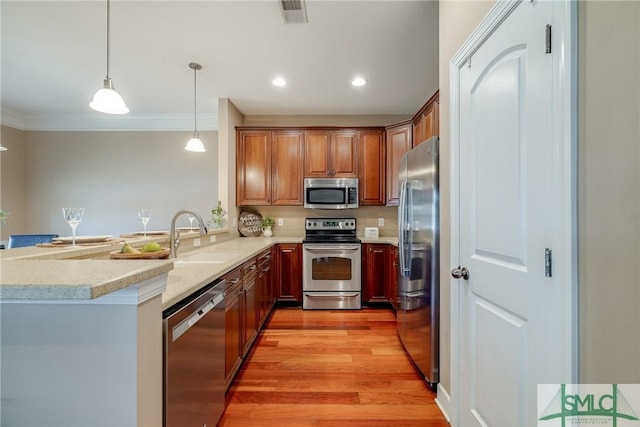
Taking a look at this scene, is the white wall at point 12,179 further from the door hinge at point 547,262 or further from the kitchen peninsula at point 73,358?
the door hinge at point 547,262

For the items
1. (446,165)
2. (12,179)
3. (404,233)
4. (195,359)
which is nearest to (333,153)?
(404,233)

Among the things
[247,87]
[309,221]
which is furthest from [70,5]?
[309,221]

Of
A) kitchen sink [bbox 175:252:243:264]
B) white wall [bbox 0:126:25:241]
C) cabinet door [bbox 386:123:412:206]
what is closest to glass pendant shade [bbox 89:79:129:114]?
kitchen sink [bbox 175:252:243:264]

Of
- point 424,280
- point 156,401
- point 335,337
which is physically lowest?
point 335,337

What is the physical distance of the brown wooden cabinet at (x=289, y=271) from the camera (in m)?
3.71

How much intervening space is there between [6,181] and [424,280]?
20.6 feet

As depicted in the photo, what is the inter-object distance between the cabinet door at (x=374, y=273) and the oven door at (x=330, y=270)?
0.42 ft

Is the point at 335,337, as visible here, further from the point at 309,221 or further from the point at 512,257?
the point at 512,257

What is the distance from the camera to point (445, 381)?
1.75 metres

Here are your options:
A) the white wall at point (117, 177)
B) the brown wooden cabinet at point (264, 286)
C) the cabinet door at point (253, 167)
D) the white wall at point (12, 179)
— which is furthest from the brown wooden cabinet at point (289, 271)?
the white wall at point (12, 179)

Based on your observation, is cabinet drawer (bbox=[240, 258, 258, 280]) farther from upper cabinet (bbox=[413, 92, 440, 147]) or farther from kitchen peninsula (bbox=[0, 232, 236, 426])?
upper cabinet (bbox=[413, 92, 440, 147])

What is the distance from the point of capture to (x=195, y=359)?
4.19 feet

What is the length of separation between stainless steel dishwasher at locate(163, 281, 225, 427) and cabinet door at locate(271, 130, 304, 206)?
2460 mm

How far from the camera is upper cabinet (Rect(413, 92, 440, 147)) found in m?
2.39
